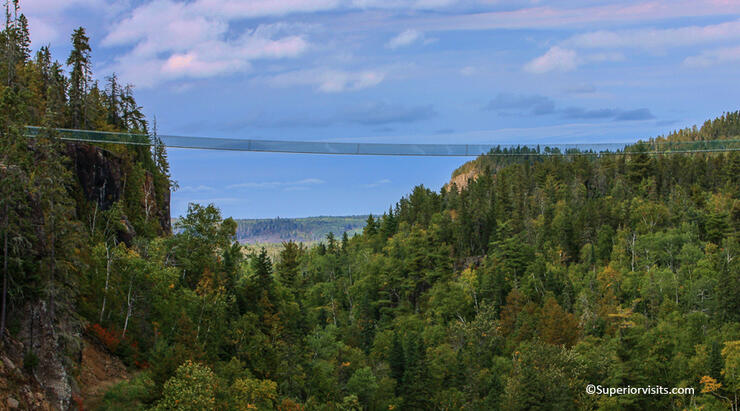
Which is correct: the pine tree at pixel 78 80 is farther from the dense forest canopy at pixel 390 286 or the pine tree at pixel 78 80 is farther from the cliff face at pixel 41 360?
the cliff face at pixel 41 360

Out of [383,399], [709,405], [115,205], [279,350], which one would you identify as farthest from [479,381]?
[115,205]

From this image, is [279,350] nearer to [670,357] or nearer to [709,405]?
[709,405]

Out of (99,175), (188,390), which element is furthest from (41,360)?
(99,175)

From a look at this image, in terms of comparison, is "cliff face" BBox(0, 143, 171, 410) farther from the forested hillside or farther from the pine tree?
the pine tree

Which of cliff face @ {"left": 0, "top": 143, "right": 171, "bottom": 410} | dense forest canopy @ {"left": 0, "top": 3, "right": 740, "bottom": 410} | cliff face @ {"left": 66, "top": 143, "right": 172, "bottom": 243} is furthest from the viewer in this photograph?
cliff face @ {"left": 66, "top": 143, "right": 172, "bottom": 243}

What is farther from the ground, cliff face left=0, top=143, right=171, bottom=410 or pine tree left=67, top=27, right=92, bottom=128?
pine tree left=67, top=27, right=92, bottom=128

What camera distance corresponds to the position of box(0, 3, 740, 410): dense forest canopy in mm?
41812

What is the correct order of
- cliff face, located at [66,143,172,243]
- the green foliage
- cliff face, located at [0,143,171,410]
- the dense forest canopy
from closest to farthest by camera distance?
cliff face, located at [0,143,171,410] → the green foliage → the dense forest canopy → cliff face, located at [66,143,172,243]

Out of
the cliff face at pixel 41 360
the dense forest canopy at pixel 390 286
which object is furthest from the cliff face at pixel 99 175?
the cliff face at pixel 41 360

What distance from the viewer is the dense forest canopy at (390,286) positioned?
137 ft

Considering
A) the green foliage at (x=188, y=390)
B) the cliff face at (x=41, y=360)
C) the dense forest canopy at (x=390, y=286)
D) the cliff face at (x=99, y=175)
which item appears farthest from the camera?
the cliff face at (x=99, y=175)

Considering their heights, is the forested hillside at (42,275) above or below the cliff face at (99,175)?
below

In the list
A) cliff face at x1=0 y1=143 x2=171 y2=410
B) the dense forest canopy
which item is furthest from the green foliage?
cliff face at x1=0 y1=143 x2=171 y2=410

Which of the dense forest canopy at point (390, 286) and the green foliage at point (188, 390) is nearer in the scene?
the green foliage at point (188, 390)
